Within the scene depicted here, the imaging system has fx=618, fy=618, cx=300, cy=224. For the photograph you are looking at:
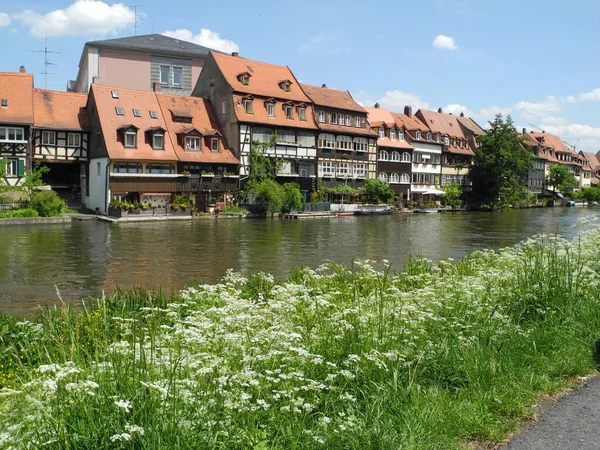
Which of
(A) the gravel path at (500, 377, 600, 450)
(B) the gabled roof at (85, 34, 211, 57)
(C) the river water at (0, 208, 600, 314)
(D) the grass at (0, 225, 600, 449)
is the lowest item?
(C) the river water at (0, 208, 600, 314)

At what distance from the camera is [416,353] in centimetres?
636

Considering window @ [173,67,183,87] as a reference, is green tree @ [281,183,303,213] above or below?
below

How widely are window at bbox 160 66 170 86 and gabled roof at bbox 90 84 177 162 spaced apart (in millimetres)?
14599

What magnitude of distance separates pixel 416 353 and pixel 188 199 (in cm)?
4479

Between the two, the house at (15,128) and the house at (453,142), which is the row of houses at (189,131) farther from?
the house at (453,142)

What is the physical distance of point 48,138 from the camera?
157 ft

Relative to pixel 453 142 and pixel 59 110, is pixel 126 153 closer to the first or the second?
pixel 59 110

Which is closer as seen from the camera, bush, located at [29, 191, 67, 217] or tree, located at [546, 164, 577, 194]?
bush, located at [29, 191, 67, 217]

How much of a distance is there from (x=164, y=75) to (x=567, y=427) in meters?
65.4

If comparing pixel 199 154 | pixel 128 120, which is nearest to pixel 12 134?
pixel 128 120

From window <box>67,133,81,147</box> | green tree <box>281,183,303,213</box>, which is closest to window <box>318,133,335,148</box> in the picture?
green tree <box>281,183,303,213</box>

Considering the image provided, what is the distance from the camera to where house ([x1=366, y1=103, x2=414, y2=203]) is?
70.7 metres

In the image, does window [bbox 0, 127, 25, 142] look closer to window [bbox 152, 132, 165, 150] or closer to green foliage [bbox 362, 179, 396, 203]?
window [bbox 152, 132, 165, 150]

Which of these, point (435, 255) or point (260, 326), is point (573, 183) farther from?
point (260, 326)
